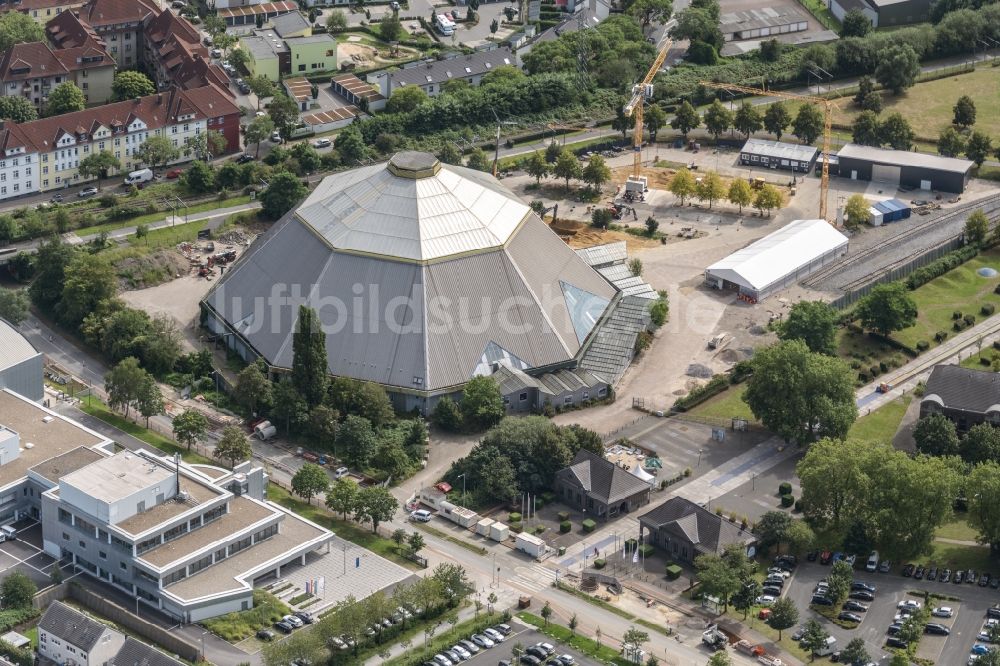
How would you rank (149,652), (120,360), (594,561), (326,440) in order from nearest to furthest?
(149,652), (594,561), (326,440), (120,360)

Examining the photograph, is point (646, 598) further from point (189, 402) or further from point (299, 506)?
point (189, 402)

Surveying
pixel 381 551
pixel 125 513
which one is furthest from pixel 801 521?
pixel 125 513

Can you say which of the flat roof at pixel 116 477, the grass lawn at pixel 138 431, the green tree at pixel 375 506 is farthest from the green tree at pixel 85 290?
the green tree at pixel 375 506

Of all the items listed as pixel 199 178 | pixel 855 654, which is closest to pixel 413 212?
pixel 199 178

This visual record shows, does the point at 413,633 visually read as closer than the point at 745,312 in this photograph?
Yes

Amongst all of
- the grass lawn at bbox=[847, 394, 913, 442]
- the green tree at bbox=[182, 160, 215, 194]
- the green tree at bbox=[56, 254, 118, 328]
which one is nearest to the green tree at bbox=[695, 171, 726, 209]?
the grass lawn at bbox=[847, 394, 913, 442]

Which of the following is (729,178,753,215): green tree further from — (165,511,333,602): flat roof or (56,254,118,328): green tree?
(165,511,333,602): flat roof

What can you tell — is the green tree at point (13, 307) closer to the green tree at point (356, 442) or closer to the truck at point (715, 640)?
the green tree at point (356, 442)
